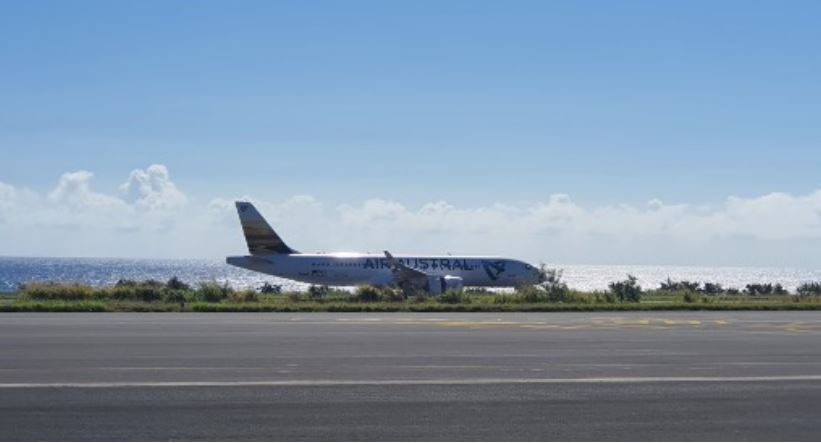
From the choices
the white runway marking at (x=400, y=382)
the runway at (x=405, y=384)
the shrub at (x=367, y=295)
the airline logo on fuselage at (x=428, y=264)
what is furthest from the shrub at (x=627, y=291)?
the white runway marking at (x=400, y=382)

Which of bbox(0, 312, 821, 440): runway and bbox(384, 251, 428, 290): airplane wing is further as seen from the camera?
bbox(384, 251, 428, 290): airplane wing

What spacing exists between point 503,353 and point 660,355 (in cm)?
262

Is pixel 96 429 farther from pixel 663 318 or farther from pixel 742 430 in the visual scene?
pixel 663 318

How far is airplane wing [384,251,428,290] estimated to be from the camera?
54688 millimetres

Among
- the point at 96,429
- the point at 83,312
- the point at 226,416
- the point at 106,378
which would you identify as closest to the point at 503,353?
the point at 106,378

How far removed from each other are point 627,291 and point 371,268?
16092 mm

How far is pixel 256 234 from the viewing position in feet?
206

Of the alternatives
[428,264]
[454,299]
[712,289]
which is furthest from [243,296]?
[712,289]

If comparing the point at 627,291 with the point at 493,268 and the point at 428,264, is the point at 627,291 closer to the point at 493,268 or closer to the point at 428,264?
the point at 493,268

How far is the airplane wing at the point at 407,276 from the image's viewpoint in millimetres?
54688

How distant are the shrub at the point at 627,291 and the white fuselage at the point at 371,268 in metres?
10.5

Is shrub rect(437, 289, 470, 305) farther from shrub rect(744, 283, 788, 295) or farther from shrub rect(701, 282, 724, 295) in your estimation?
shrub rect(744, 283, 788, 295)

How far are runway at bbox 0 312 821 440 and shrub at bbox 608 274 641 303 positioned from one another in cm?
2182

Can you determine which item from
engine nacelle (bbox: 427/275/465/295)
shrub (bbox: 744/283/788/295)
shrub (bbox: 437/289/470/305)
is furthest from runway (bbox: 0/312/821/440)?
shrub (bbox: 744/283/788/295)
